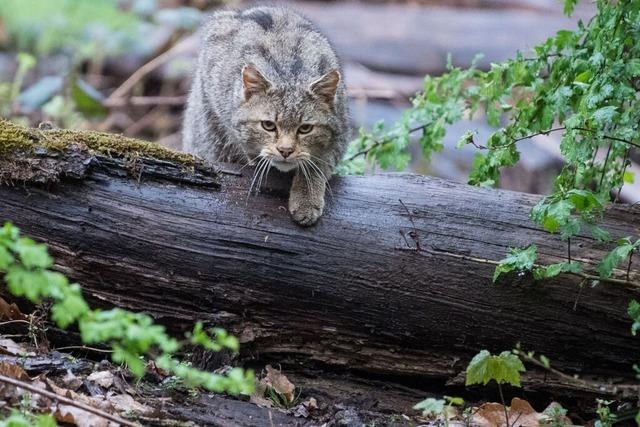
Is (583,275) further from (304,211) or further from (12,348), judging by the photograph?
(12,348)

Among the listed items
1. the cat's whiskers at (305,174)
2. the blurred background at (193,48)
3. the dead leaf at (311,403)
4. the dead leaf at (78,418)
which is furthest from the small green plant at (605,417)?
the blurred background at (193,48)

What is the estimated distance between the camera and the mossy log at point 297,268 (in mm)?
3932

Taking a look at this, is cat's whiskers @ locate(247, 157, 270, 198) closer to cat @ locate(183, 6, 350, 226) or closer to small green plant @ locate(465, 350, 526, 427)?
cat @ locate(183, 6, 350, 226)

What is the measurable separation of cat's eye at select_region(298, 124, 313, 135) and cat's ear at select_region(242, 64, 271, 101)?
0.96 feet

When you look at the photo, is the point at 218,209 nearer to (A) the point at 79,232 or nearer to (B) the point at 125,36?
(A) the point at 79,232

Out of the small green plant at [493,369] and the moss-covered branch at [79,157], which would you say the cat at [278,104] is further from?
the small green plant at [493,369]

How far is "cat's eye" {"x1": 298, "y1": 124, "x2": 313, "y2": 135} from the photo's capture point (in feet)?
15.0

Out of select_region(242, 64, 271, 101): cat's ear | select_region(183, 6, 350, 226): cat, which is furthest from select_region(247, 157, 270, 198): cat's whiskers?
select_region(242, 64, 271, 101): cat's ear

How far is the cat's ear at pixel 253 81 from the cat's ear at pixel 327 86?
0.26 m

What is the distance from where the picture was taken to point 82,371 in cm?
379

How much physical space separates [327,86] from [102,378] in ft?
6.52

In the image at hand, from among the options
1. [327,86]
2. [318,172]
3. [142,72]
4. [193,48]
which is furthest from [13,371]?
[193,48]

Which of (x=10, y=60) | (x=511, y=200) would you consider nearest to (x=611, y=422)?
(x=511, y=200)

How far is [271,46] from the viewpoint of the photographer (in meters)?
4.91
